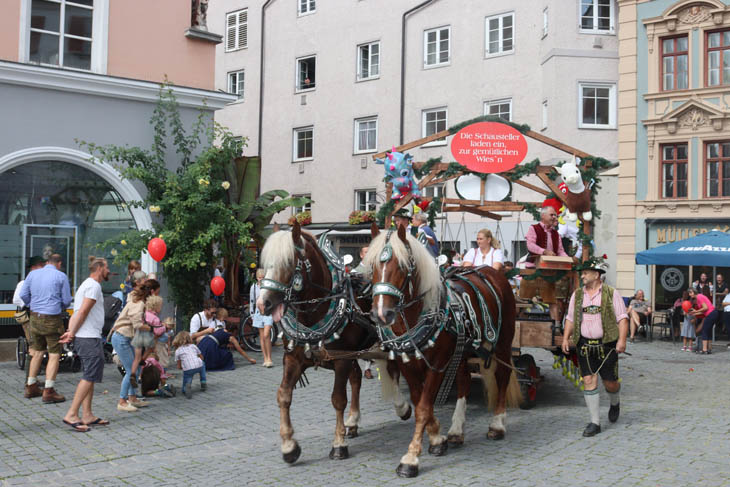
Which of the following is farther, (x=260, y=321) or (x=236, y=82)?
(x=236, y=82)

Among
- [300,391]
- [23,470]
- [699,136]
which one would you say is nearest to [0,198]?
[300,391]

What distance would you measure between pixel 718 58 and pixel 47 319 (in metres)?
19.7

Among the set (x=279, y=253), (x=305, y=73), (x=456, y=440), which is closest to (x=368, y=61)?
(x=305, y=73)

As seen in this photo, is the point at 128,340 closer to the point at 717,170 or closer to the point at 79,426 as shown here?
the point at 79,426

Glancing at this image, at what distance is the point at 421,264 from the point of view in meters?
6.23

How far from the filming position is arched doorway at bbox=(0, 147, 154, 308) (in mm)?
12805

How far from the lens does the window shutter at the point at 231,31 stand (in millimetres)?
32875

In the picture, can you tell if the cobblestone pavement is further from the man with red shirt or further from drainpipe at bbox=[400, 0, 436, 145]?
drainpipe at bbox=[400, 0, 436, 145]

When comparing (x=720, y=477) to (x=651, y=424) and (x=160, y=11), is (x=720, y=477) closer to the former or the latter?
(x=651, y=424)

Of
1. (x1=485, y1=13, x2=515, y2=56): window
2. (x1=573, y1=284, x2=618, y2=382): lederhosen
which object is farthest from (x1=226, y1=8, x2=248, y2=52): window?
(x1=573, y1=284, x2=618, y2=382): lederhosen

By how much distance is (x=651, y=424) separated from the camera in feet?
26.4

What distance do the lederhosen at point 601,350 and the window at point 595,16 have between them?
1786 cm

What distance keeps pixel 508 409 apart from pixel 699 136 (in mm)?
15776

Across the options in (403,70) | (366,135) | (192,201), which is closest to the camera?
(192,201)
